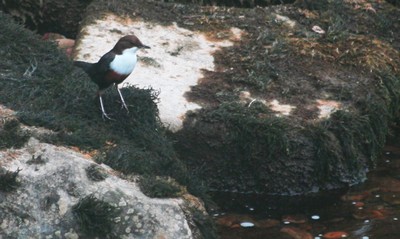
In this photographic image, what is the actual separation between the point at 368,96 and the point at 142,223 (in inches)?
131

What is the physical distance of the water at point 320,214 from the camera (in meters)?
6.11

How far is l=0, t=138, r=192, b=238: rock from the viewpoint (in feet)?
14.6

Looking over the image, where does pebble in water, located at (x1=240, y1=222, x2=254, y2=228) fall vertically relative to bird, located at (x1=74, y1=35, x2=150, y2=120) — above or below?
below

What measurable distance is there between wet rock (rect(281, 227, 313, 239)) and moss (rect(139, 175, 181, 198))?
4.68ft

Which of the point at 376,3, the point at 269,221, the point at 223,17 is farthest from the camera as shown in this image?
the point at 376,3

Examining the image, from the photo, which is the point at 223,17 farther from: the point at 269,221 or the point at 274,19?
the point at 269,221

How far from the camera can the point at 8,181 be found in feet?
14.8

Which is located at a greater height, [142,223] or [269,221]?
[142,223]

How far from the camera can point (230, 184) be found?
6875 mm

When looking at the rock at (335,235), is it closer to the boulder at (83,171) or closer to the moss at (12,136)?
the boulder at (83,171)

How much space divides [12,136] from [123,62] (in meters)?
1.05

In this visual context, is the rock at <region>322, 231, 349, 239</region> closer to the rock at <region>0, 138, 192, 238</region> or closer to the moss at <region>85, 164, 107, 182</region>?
the rock at <region>0, 138, 192, 238</region>

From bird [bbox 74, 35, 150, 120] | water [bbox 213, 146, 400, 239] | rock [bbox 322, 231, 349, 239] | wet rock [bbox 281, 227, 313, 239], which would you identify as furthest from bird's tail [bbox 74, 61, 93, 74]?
rock [bbox 322, 231, 349, 239]

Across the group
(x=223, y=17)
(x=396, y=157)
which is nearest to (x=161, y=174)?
(x=396, y=157)
